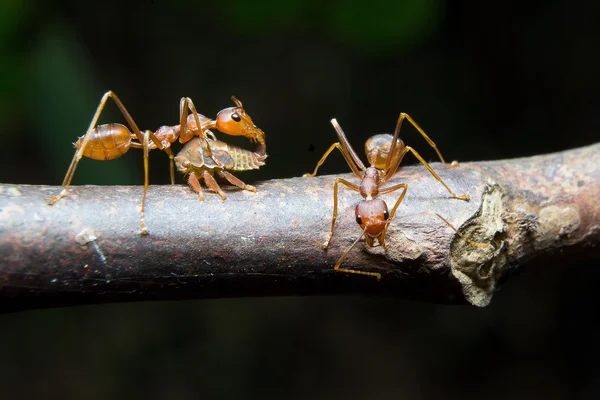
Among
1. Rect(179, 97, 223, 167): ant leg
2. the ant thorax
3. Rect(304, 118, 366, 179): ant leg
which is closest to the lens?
the ant thorax

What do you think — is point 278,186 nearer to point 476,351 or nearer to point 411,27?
point 411,27

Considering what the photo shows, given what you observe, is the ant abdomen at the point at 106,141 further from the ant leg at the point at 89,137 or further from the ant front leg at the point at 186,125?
the ant front leg at the point at 186,125

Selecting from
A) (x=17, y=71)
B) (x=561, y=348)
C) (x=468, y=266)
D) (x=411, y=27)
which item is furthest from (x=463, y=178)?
(x=561, y=348)

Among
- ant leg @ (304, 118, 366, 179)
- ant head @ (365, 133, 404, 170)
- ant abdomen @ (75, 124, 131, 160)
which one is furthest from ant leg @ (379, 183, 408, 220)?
ant abdomen @ (75, 124, 131, 160)

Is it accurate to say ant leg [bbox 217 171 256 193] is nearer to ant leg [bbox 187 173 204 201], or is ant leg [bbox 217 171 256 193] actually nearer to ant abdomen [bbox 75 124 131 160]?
ant leg [bbox 187 173 204 201]

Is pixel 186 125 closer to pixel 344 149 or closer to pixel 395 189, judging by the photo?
pixel 344 149

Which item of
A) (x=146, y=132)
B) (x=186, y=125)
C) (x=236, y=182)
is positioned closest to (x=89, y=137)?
(x=146, y=132)
